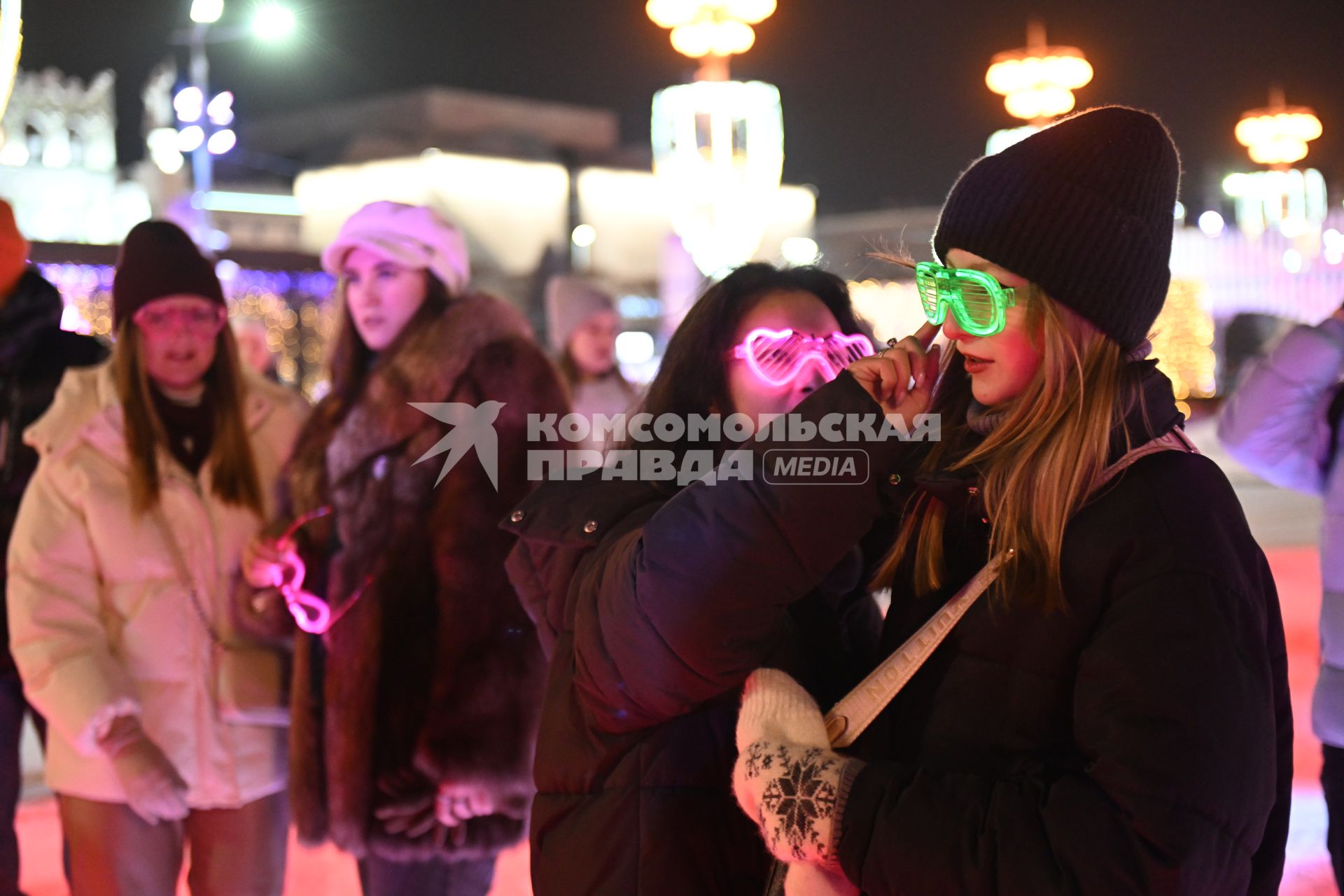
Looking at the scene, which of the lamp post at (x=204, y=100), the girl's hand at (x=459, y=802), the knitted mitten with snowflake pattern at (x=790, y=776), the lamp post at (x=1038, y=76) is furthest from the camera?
the lamp post at (x=1038, y=76)

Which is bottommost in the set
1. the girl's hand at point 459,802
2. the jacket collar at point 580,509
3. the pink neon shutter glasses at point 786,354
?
the girl's hand at point 459,802

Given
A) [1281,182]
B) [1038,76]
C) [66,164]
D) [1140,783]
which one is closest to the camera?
[1140,783]

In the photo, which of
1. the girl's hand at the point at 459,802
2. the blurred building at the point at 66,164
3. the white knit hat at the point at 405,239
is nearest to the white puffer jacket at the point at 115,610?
the girl's hand at the point at 459,802

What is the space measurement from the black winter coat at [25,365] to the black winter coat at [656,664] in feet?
6.56

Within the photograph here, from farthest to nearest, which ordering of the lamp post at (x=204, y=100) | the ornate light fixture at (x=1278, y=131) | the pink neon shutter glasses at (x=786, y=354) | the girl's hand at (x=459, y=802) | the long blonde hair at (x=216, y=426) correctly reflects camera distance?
the ornate light fixture at (x=1278, y=131) → the lamp post at (x=204, y=100) → the long blonde hair at (x=216, y=426) → the girl's hand at (x=459, y=802) → the pink neon shutter glasses at (x=786, y=354)

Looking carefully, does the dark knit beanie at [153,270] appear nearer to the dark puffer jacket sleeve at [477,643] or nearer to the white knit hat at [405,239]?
the white knit hat at [405,239]

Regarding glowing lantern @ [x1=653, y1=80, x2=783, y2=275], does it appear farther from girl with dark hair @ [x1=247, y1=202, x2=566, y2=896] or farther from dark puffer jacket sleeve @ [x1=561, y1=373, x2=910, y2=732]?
dark puffer jacket sleeve @ [x1=561, y1=373, x2=910, y2=732]

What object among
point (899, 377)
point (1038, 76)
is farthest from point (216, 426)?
point (1038, 76)

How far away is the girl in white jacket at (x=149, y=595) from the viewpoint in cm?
238

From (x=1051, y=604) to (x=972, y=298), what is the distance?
33 cm

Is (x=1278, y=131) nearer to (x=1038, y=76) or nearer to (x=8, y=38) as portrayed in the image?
(x=1038, y=76)

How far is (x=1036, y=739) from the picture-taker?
3.67 feet

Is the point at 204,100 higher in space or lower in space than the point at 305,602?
higher

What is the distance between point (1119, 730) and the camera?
1015mm
